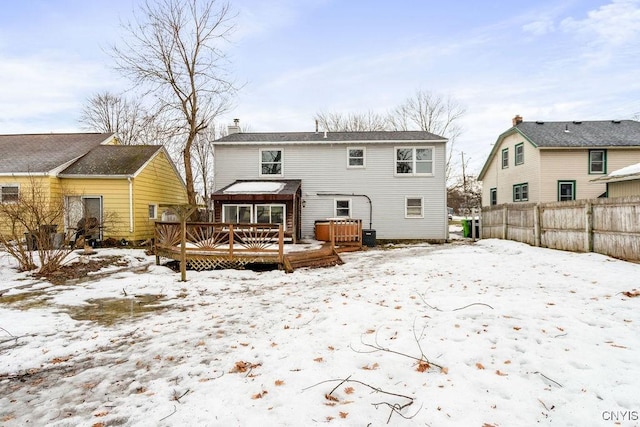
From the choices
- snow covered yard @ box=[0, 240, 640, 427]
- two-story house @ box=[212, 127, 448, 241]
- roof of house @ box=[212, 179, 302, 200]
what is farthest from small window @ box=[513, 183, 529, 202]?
snow covered yard @ box=[0, 240, 640, 427]

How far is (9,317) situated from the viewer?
583cm

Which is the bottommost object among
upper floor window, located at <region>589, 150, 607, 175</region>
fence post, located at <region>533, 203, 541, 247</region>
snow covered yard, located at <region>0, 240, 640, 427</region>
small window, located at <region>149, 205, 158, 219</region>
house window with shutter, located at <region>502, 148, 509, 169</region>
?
snow covered yard, located at <region>0, 240, 640, 427</region>

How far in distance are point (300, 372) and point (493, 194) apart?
985 inches

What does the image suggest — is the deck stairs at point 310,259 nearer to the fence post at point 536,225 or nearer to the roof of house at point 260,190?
the roof of house at point 260,190

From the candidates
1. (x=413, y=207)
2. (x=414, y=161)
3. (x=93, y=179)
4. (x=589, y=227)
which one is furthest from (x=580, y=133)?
(x=93, y=179)

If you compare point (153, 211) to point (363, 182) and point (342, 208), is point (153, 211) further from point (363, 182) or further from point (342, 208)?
point (363, 182)

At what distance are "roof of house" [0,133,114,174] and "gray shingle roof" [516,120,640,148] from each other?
24.3 metres

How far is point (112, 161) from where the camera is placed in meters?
17.0

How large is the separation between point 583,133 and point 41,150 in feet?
96.6

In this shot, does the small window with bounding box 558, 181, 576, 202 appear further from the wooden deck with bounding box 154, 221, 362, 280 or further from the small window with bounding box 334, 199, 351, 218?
the wooden deck with bounding box 154, 221, 362, 280

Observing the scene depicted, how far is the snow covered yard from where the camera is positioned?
2.74m

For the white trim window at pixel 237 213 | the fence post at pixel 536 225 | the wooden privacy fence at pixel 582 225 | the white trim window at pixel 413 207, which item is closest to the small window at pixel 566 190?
the wooden privacy fence at pixel 582 225

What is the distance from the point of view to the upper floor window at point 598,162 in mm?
18500
